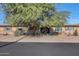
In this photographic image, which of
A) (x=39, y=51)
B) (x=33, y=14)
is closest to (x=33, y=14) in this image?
(x=33, y=14)

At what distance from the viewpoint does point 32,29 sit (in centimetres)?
3033

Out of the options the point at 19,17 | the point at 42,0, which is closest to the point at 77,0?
the point at 42,0

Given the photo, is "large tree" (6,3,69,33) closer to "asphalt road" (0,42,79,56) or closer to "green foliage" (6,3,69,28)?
"green foliage" (6,3,69,28)

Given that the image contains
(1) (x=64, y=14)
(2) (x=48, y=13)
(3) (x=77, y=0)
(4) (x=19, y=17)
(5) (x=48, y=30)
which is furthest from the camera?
(5) (x=48, y=30)

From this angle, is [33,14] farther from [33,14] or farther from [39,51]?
[39,51]

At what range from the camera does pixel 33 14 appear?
76.5 ft

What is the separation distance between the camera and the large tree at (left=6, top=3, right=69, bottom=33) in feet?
77.0

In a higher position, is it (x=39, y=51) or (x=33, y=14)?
(x=33, y=14)

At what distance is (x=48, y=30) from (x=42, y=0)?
101ft

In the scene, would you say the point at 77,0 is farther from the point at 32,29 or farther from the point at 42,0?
the point at 32,29

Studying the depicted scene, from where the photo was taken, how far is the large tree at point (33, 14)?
23.5 m

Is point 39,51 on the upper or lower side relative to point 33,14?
lower

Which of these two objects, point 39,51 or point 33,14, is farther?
point 33,14

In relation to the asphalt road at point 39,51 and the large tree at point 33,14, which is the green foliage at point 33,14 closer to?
the large tree at point 33,14
